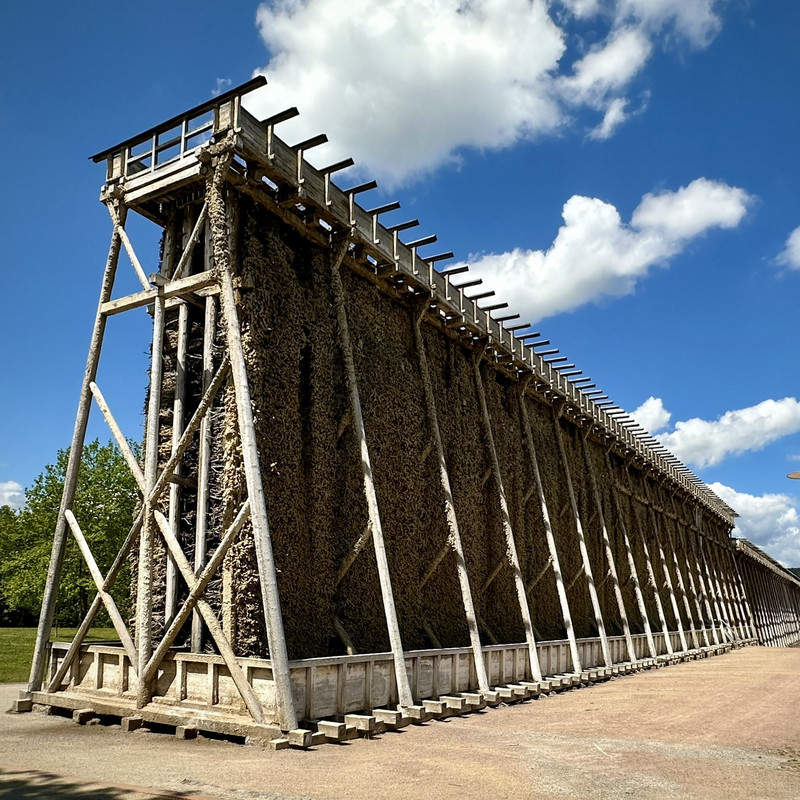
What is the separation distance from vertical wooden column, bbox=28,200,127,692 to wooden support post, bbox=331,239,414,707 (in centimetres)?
361

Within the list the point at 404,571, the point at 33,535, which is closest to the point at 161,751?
the point at 404,571

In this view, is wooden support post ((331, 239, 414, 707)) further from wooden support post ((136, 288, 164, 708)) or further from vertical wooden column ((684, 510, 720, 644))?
vertical wooden column ((684, 510, 720, 644))

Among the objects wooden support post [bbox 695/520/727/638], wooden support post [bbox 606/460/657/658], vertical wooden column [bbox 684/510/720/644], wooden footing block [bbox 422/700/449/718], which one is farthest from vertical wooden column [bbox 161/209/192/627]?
wooden support post [bbox 695/520/727/638]

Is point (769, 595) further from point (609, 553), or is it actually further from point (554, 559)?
point (554, 559)

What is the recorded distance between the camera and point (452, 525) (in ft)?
44.9

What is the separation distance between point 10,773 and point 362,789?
2.98 metres

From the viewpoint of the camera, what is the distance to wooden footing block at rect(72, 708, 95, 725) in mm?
9383

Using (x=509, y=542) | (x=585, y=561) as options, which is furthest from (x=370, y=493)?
(x=585, y=561)

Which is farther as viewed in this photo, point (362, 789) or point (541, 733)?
point (541, 733)

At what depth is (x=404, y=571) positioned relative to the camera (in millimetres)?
13781

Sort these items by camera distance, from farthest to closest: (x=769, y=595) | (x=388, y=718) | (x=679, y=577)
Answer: (x=769, y=595)
(x=679, y=577)
(x=388, y=718)

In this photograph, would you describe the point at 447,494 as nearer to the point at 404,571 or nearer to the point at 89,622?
the point at 404,571

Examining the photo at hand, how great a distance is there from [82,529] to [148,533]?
68.9 feet

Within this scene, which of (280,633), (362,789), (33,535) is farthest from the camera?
(33,535)
